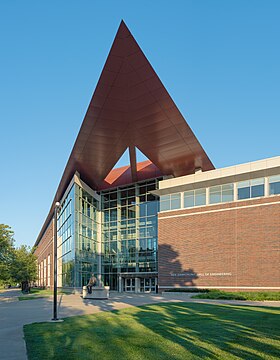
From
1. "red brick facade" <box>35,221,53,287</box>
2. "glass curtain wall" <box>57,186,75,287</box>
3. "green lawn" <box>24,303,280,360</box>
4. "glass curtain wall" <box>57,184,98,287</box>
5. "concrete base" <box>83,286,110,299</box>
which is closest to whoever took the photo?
"green lawn" <box>24,303,280,360</box>

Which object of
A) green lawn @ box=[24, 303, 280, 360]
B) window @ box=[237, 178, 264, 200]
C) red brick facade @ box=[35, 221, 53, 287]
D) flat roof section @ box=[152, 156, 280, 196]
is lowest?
red brick facade @ box=[35, 221, 53, 287]

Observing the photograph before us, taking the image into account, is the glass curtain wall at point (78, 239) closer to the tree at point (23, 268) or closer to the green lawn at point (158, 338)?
the tree at point (23, 268)

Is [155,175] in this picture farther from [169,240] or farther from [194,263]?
[194,263]

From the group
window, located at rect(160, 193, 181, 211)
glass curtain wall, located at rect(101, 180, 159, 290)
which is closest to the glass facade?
glass curtain wall, located at rect(101, 180, 159, 290)

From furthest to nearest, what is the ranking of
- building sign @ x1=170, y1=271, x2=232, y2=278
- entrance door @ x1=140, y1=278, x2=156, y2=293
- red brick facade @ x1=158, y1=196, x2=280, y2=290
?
entrance door @ x1=140, y1=278, x2=156, y2=293
building sign @ x1=170, y1=271, x2=232, y2=278
red brick facade @ x1=158, y1=196, x2=280, y2=290

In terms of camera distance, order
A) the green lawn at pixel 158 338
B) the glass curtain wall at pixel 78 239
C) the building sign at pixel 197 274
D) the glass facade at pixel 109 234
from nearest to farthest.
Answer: the green lawn at pixel 158 338 → the building sign at pixel 197 274 → the glass curtain wall at pixel 78 239 → the glass facade at pixel 109 234

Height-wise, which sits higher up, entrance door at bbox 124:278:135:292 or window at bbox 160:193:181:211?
window at bbox 160:193:181:211

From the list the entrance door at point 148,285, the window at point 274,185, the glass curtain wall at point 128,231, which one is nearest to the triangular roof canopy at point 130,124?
the glass curtain wall at point 128,231

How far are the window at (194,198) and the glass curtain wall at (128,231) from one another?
20.6ft

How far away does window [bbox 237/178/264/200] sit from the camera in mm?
30220

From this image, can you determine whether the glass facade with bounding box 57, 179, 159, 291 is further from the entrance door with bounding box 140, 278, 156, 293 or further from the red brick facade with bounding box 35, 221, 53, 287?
the red brick facade with bounding box 35, 221, 53, 287

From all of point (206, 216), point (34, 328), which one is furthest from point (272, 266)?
point (34, 328)

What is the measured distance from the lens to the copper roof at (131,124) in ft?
75.8

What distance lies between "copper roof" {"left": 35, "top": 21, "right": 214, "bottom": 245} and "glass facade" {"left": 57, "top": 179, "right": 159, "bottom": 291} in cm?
335
